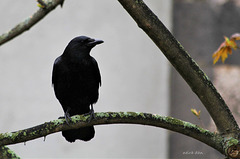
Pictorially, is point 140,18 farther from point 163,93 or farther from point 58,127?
point 163,93

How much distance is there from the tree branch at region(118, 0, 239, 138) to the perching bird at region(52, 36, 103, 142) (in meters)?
0.77

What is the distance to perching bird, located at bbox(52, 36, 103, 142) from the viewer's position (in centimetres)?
249

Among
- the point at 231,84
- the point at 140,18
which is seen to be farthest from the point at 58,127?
the point at 231,84

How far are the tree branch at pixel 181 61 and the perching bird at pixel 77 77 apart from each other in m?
0.77

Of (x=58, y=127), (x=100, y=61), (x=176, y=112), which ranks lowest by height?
(x=58, y=127)

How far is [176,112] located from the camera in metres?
4.39

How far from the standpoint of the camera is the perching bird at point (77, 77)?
249 cm

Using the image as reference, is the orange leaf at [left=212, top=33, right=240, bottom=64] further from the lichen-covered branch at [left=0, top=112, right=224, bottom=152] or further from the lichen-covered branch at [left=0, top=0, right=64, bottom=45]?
the lichen-covered branch at [left=0, top=0, right=64, bottom=45]

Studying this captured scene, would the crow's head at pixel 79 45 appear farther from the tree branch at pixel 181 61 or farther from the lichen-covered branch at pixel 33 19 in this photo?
the tree branch at pixel 181 61

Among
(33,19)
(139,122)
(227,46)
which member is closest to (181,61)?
(139,122)

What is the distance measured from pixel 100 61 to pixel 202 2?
126cm

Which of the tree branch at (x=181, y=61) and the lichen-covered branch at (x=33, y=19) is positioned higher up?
the lichen-covered branch at (x=33, y=19)

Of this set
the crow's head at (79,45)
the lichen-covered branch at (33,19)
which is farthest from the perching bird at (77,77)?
the lichen-covered branch at (33,19)

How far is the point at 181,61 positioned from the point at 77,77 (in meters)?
0.89
